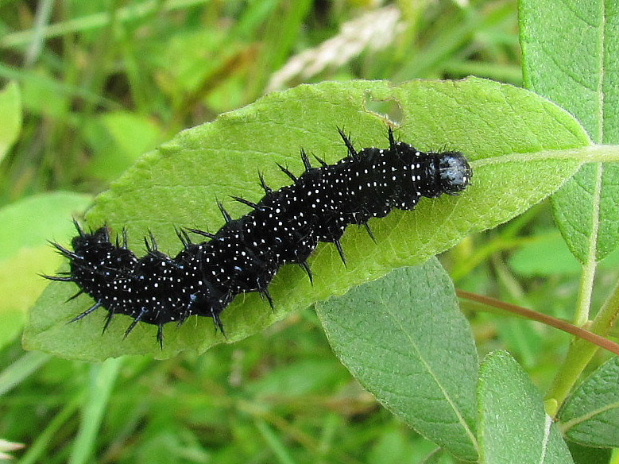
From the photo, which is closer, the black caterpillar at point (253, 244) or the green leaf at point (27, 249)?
the black caterpillar at point (253, 244)

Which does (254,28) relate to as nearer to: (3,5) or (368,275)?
(3,5)

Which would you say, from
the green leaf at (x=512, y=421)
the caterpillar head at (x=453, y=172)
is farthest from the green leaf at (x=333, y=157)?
the green leaf at (x=512, y=421)

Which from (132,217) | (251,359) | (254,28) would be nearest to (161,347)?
(132,217)

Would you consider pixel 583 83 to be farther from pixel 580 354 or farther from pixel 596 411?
pixel 596 411

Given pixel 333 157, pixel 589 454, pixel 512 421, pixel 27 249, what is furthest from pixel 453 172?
pixel 27 249

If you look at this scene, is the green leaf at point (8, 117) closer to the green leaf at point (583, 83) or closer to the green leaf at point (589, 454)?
the green leaf at point (583, 83)

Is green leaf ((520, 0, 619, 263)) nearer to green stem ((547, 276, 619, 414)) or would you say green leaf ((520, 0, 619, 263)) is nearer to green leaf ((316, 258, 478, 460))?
green stem ((547, 276, 619, 414))
